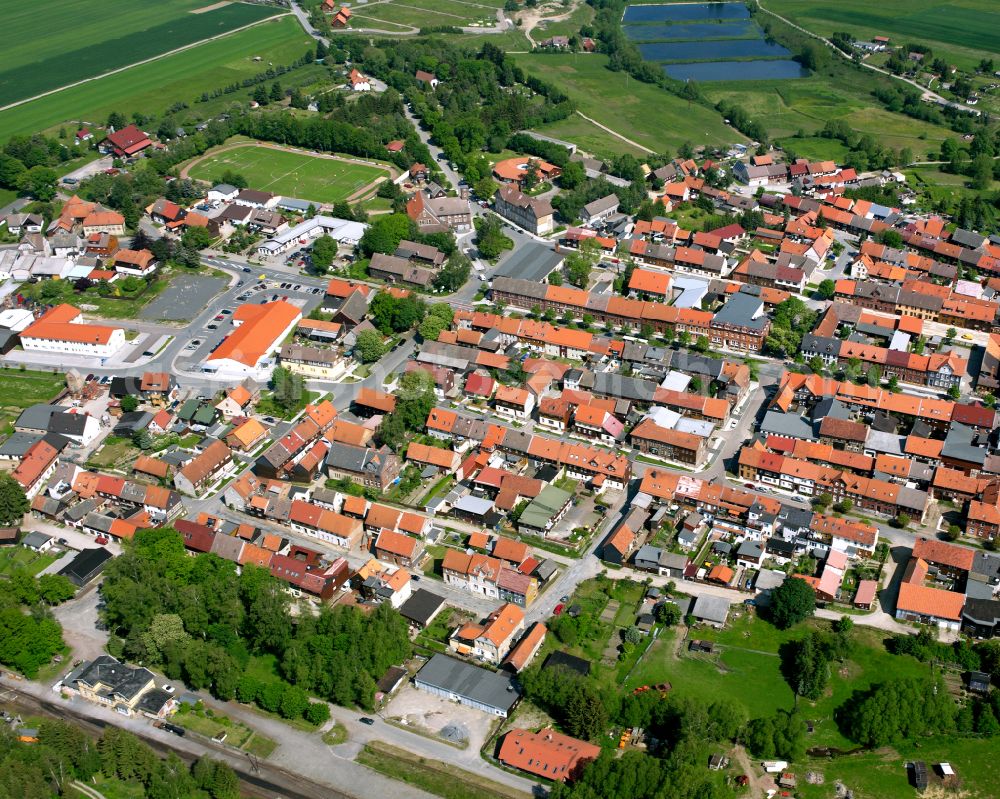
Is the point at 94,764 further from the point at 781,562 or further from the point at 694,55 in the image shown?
the point at 694,55

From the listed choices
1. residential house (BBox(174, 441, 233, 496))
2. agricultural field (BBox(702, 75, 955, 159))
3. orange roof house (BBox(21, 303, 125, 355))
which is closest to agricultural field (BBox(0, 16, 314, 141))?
orange roof house (BBox(21, 303, 125, 355))

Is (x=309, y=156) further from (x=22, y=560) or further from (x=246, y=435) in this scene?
(x=22, y=560)

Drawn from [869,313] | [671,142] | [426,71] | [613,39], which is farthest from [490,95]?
[869,313]

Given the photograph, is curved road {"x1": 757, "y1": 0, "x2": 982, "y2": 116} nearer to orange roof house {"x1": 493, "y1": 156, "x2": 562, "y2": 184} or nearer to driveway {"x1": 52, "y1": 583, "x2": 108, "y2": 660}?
orange roof house {"x1": 493, "y1": 156, "x2": 562, "y2": 184}

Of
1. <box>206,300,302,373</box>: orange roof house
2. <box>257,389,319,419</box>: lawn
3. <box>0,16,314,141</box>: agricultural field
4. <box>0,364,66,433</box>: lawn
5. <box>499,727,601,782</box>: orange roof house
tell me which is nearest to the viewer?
<box>499,727,601,782</box>: orange roof house

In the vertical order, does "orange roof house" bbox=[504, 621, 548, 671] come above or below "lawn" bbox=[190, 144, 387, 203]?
below

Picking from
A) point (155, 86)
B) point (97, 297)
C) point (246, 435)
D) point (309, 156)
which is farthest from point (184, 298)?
point (155, 86)

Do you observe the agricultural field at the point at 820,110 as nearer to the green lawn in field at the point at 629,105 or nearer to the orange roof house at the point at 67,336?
the green lawn in field at the point at 629,105
